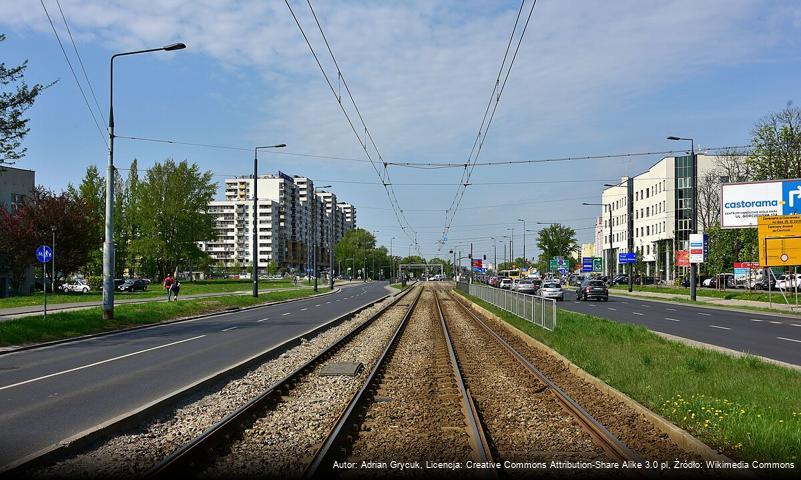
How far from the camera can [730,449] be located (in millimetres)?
6891

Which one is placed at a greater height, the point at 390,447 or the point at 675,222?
the point at 675,222

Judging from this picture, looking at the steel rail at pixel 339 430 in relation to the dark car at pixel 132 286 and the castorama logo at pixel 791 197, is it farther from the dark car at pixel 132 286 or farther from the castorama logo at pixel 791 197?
the dark car at pixel 132 286

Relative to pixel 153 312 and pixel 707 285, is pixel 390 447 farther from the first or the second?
pixel 707 285

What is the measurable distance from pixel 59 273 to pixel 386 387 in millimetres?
47148

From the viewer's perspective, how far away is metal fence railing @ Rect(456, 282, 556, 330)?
22.0 meters

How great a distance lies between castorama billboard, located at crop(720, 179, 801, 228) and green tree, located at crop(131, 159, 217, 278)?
220 ft

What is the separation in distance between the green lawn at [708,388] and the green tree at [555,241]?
134 meters

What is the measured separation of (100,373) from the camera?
1337 centimetres

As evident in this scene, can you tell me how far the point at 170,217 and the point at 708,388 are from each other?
278 feet

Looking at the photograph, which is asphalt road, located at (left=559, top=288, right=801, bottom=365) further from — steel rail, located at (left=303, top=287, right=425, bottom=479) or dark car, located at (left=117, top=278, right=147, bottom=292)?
dark car, located at (left=117, top=278, right=147, bottom=292)

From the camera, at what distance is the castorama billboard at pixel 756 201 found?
40719mm

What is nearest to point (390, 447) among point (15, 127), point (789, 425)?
point (789, 425)

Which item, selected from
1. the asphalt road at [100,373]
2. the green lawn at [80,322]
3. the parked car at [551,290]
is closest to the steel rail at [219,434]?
the asphalt road at [100,373]

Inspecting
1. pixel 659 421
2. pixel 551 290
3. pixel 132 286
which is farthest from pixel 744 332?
pixel 132 286
